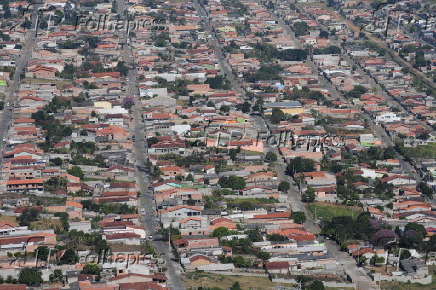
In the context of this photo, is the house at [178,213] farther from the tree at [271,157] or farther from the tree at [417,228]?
the tree at [271,157]

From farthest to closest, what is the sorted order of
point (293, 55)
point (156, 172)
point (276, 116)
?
point (293, 55) → point (276, 116) → point (156, 172)

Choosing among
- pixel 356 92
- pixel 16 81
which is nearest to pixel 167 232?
pixel 356 92

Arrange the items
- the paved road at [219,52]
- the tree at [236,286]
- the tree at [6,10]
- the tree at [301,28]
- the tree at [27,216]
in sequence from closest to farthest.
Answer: the tree at [236,286]
the tree at [27,216]
the paved road at [219,52]
the tree at [301,28]
the tree at [6,10]

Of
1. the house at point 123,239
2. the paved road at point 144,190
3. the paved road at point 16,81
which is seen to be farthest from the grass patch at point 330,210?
the paved road at point 16,81

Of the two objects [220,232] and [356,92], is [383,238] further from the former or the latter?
[356,92]

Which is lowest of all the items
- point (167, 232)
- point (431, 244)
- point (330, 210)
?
point (330, 210)

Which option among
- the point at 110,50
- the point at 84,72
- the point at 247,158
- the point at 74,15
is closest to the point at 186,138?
the point at 247,158
